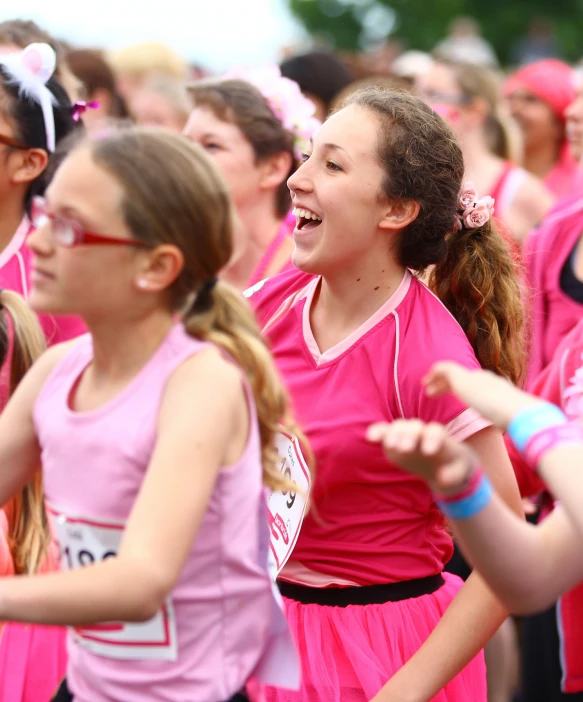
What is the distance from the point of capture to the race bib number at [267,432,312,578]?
2.64 meters

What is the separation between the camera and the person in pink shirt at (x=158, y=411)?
73.4 inches

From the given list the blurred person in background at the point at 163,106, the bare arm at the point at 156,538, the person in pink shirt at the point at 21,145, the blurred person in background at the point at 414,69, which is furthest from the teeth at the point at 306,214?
the blurred person in background at the point at 414,69

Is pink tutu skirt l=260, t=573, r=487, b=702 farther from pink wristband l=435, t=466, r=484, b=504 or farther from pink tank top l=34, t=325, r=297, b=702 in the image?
pink wristband l=435, t=466, r=484, b=504

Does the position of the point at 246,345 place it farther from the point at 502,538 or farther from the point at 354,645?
the point at 354,645

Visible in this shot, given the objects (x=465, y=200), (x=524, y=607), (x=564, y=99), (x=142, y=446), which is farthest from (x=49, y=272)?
(x=564, y=99)

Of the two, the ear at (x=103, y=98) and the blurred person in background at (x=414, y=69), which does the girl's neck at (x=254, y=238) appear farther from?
the blurred person in background at (x=414, y=69)

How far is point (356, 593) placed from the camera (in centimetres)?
276

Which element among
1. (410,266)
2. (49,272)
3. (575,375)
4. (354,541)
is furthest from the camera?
(575,375)

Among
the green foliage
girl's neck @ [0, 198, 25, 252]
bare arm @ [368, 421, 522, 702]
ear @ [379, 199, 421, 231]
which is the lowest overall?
the green foliage

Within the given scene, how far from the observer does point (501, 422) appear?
5.98 feet

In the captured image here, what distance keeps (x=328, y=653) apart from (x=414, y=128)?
4.01ft

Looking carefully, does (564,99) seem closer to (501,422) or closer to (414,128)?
(414,128)

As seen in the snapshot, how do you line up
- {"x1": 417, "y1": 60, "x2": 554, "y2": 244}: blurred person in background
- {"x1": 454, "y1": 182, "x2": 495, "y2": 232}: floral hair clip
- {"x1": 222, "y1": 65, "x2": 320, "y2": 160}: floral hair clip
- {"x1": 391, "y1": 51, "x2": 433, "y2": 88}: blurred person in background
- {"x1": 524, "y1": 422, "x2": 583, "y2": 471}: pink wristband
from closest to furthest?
{"x1": 524, "y1": 422, "x2": 583, "y2": 471}: pink wristband → {"x1": 454, "y1": 182, "x2": 495, "y2": 232}: floral hair clip → {"x1": 222, "y1": 65, "x2": 320, "y2": 160}: floral hair clip → {"x1": 417, "y1": 60, "x2": 554, "y2": 244}: blurred person in background → {"x1": 391, "y1": 51, "x2": 433, "y2": 88}: blurred person in background

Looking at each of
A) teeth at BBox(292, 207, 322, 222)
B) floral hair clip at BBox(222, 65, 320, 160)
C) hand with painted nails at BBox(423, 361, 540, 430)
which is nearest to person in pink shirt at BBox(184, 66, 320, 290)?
floral hair clip at BBox(222, 65, 320, 160)
